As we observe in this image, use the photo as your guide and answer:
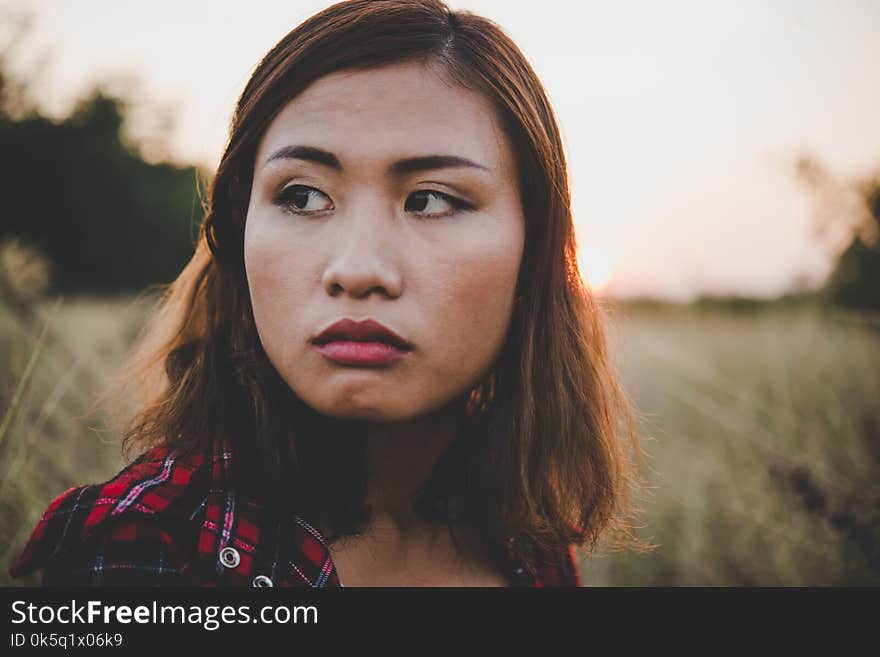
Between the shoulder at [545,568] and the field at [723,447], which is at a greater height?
the field at [723,447]

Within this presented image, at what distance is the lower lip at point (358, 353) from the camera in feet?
3.87

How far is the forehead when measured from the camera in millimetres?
1228

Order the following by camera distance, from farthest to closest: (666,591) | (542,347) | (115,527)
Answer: (542,347) → (666,591) → (115,527)

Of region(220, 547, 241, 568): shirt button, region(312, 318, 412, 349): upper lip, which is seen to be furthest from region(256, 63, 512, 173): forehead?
region(220, 547, 241, 568): shirt button

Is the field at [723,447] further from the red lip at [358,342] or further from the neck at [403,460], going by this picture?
the red lip at [358,342]

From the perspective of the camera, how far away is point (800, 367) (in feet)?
12.8

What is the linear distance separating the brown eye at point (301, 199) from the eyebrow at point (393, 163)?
0.21 ft

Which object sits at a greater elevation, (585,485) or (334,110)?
(334,110)

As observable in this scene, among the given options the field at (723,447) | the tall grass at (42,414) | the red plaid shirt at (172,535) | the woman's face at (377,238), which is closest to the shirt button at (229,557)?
the red plaid shirt at (172,535)

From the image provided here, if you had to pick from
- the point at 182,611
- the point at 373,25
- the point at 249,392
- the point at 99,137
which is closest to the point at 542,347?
the point at 249,392

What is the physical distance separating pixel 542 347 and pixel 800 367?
305 cm

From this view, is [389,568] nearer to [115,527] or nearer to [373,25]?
[115,527]

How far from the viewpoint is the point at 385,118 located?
124 cm

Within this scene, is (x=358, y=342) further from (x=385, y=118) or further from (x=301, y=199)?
(x=385, y=118)
